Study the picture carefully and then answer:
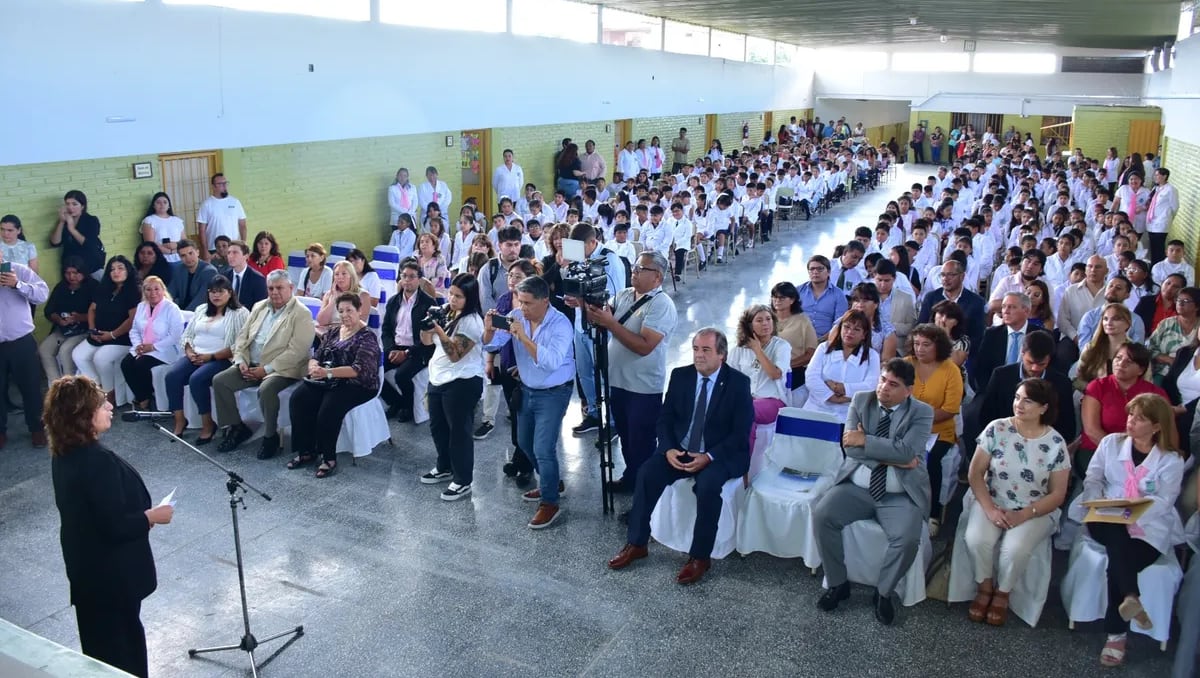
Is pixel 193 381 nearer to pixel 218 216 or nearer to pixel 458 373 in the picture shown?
pixel 458 373

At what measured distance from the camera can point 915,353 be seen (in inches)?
230

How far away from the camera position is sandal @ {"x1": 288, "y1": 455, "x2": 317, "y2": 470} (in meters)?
6.86

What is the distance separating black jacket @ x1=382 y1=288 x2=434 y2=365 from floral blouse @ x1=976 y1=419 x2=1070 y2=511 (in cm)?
433

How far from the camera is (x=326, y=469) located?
6.73 metres

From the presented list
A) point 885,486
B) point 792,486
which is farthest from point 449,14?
point 885,486

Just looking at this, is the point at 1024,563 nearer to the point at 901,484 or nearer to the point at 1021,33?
the point at 901,484

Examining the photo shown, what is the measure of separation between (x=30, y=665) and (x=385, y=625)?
3.19 metres

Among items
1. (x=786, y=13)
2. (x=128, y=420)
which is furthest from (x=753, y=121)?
(x=128, y=420)

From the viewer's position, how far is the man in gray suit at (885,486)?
16.2 feet

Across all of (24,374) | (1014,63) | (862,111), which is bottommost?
(24,374)

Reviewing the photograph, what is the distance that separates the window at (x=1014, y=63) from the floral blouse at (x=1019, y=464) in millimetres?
29573

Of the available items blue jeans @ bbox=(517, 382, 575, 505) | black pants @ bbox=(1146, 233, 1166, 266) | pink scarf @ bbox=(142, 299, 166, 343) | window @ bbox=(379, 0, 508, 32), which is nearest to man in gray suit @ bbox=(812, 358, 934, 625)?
blue jeans @ bbox=(517, 382, 575, 505)

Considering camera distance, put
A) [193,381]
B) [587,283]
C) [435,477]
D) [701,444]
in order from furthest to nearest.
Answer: [193,381], [435,477], [587,283], [701,444]

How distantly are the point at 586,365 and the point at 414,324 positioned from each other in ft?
4.65
